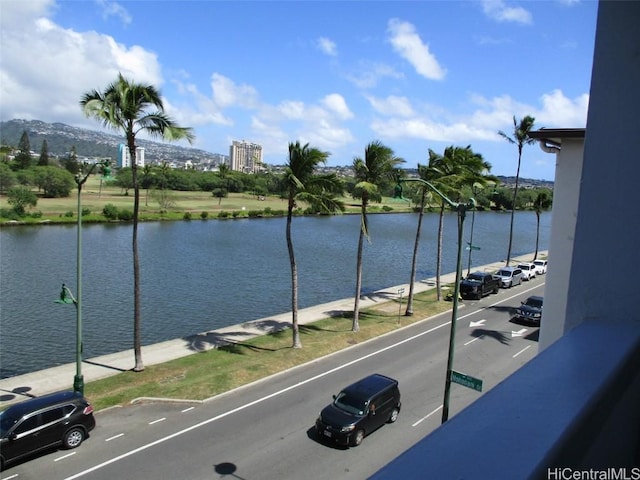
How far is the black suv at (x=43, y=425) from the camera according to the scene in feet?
44.0

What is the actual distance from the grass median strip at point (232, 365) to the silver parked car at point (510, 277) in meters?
14.6

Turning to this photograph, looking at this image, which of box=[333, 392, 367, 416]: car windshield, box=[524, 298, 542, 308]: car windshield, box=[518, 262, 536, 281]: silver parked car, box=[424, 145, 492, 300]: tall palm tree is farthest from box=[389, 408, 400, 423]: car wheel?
box=[518, 262, 536, 281]: silver parked car

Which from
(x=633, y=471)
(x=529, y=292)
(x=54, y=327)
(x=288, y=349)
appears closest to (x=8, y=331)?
(x=54, y=327)

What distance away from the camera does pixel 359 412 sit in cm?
1501

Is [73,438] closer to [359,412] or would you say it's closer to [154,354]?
[359,412]

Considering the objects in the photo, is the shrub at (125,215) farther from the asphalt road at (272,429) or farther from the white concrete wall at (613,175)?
the white concrete wall at (613,175)

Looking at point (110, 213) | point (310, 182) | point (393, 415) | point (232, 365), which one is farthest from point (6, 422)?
point (110, 213)

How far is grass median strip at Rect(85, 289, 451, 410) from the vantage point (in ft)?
60.7

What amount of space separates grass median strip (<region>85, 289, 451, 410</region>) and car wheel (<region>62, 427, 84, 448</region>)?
8.29ft

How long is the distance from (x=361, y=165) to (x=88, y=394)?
15468mm

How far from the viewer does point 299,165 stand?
879 inches

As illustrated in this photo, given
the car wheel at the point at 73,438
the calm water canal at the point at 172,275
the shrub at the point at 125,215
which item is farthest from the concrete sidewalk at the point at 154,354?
the shrub at the point at 125,215

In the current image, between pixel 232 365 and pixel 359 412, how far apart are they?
7.87m

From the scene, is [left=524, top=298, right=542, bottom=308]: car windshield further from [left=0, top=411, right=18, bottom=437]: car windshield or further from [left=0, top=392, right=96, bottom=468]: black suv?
[left=0, top=411, right=18, bottom=437]: car windshield
